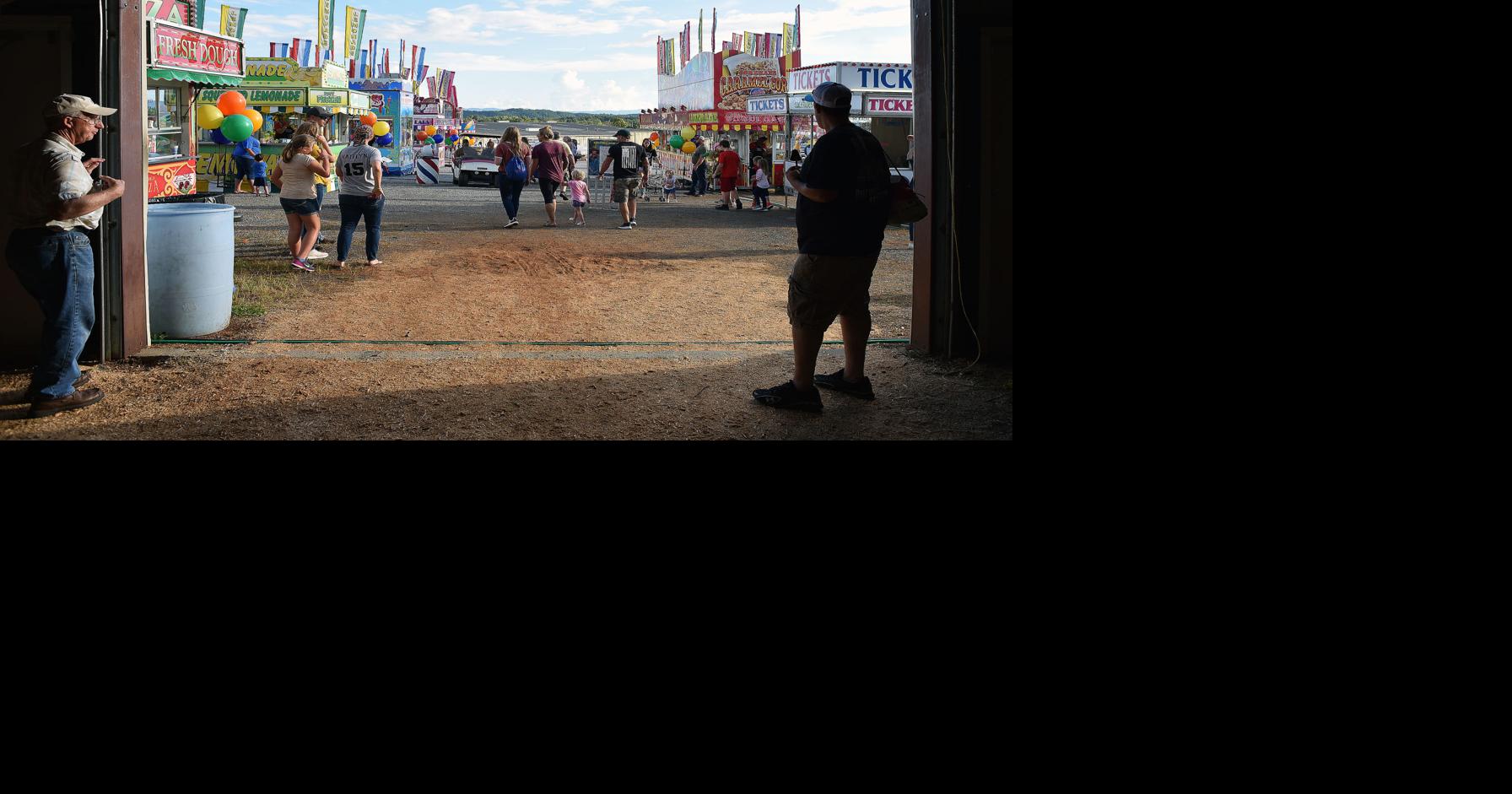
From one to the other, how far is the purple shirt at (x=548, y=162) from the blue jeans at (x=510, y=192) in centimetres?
40

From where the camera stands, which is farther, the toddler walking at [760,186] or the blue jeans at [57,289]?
the toddler walking at [760,186]

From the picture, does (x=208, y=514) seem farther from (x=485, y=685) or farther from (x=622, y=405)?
(x=622, y=405)

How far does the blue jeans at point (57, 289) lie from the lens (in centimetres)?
598

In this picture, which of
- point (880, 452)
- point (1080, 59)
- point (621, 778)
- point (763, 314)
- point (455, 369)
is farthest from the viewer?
point (763, 314)

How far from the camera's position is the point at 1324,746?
8.66 feet

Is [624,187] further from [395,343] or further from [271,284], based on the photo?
[395,343]

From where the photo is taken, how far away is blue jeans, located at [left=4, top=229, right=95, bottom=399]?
5.98 m

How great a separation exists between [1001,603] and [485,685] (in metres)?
1.40

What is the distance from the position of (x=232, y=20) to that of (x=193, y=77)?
13.8 meters

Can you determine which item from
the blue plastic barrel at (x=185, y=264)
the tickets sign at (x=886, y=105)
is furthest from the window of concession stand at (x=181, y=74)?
the tickets sign at (x=886, y=105)

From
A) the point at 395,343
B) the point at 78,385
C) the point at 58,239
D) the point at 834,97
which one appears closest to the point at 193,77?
the point at 395,343

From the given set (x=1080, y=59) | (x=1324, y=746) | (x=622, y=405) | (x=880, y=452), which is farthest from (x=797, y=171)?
(x=1324, y=746)

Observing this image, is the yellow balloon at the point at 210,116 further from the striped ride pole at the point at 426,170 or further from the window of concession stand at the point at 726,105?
the striped ride pole at the point at 426,170

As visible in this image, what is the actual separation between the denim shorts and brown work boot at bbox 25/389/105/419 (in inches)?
210
